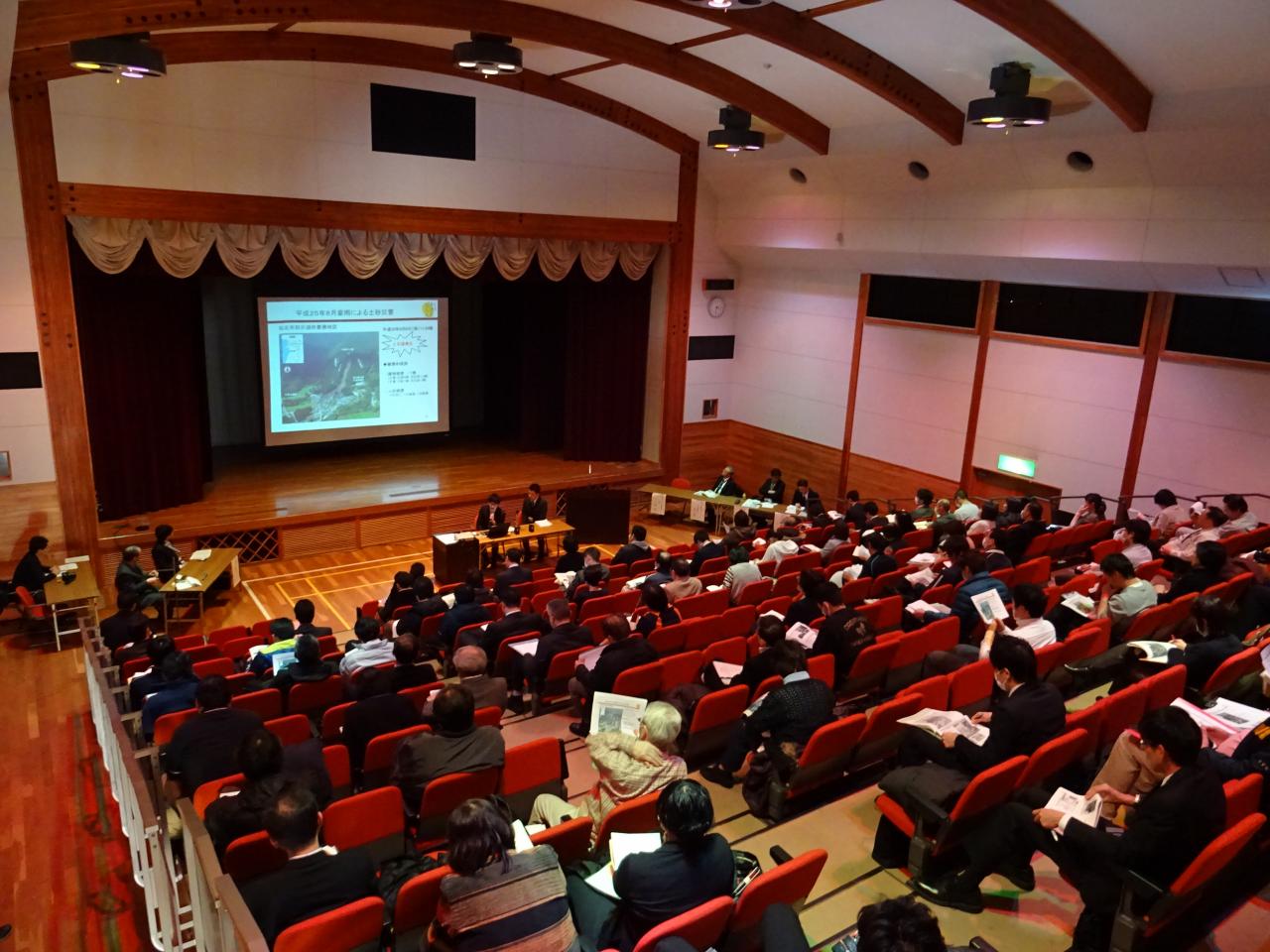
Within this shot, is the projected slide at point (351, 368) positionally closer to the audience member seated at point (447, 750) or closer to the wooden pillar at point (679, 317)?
the wooden pillar at point (679, 317)

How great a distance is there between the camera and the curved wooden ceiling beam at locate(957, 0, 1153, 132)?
7.02 m

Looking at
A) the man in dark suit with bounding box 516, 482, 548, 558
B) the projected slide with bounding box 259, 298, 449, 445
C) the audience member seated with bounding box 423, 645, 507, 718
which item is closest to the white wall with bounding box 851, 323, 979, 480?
the man in dark suit with bounding box 516, 482, 548, 558

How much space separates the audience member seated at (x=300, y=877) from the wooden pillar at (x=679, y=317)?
37.9ft

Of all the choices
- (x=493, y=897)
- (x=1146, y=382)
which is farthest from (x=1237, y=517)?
(x=493, y=897)

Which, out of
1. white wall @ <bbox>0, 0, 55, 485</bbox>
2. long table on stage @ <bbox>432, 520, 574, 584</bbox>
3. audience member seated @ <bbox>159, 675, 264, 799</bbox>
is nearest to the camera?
audience member seated @ <bbox>159, 675, 264, 799</bbox>

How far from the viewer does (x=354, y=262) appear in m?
11.4

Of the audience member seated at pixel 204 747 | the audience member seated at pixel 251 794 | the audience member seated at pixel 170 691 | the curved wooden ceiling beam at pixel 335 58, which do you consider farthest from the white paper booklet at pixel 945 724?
the curved wooden ceiling beam at pixel 335 58

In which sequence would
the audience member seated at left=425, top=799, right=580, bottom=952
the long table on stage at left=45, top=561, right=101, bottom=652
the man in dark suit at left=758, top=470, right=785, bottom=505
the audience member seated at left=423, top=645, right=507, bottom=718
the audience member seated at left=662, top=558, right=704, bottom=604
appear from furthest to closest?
1. the man in dark suit at left=758, top=470, right=785, bottom=505
2. the long table on stage at left=45, top=561, right=101, bottom=652
3. the audience member seated at left=662, top=558, right=704, bottom=604
4. the audience member seated at left=423, top=645, right=507, bottom=718
5. the audience member seated at left=425, top=799, right=580, bottom=952

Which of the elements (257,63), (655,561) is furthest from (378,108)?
(655,561)

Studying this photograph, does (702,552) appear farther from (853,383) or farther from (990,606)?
(853,383)

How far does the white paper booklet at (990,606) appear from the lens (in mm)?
5812

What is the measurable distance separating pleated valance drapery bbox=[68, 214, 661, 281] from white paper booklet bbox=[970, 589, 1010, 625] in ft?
27.9

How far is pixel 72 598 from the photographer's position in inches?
336

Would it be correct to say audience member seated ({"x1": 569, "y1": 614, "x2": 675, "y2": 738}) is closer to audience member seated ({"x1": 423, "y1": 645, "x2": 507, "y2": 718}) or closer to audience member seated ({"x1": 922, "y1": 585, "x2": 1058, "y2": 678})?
audience member seated ({"x1": 423, "y1": 645, "x2": 507, "y2": 718})
